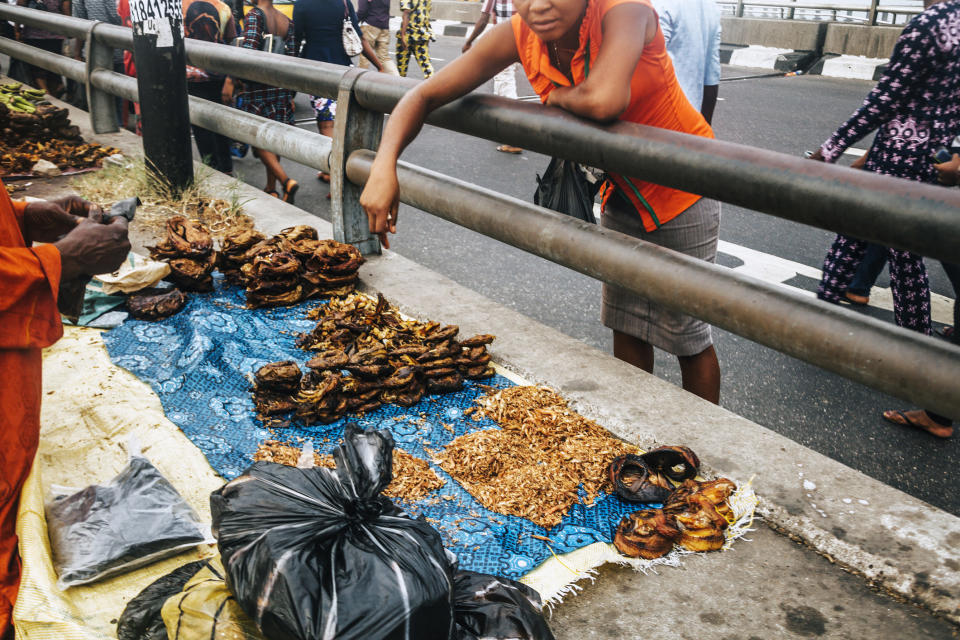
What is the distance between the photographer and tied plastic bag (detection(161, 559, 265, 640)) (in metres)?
1.63

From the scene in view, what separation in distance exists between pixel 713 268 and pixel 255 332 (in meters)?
1.99

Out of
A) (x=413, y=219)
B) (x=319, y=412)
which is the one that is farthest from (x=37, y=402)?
(x=413, y=219)

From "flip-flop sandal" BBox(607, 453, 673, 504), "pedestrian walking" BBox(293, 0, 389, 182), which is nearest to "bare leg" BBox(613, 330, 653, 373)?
"flip-flop sandal" BBox(607, 453, 673, 504)

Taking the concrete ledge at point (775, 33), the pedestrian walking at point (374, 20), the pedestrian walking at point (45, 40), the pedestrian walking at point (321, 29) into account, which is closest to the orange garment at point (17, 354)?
the pedestrian walking at point (321, 29)

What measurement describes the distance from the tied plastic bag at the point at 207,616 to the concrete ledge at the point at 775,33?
53.2 feet

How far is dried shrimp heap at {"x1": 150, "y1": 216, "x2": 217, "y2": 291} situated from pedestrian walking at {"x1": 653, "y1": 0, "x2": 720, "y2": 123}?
8.69 ft

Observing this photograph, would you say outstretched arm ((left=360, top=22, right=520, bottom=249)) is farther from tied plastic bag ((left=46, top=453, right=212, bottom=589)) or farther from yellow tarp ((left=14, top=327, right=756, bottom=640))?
tied plastic bag ((left=46, top=453, right=212, bottom=589))

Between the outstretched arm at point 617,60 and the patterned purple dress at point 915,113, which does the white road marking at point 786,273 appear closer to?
the patterned purple dress at point 915,113

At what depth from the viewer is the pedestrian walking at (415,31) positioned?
387 inches

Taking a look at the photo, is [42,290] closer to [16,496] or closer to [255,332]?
[16,496]

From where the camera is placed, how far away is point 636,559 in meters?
2.11

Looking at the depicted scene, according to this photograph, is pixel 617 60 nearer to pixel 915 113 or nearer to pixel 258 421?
pixel 258 421

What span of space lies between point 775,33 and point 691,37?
13.2m

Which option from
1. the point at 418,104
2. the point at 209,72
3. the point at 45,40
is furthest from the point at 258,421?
the point at 45,40
